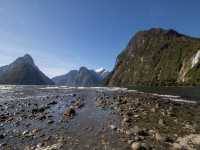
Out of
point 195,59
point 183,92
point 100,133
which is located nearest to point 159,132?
point 100,133

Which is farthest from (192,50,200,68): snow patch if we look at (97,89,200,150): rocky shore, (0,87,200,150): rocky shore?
(97,89,200,150): rocky shore

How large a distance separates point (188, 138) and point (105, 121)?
819 centimetres

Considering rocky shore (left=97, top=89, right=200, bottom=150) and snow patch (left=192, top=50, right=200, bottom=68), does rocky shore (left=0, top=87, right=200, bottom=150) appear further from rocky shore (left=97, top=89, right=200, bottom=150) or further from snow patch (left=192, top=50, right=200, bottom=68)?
snow patch (left=192, top=50, right=200, bottom=68)

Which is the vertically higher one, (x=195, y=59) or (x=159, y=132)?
(x=195, y=59)

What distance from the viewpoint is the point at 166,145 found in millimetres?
13797

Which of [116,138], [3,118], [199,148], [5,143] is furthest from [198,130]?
[3,118]

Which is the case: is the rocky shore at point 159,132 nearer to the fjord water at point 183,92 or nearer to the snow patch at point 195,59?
the fjord water at point 183,92

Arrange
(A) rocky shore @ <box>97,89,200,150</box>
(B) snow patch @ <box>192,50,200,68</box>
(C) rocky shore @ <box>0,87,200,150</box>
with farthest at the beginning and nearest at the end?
(B) snow patch @ <box>192,50,200,68</box>
(C) rocky shore @ <box>0,87,200,150</box>
(A) rocky shore @ <box>97,89,200,150</box>

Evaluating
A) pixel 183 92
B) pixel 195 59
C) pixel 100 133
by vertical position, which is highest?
pixel 195 59

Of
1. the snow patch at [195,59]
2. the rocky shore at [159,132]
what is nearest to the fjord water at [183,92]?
the rocky shore at [159,132]

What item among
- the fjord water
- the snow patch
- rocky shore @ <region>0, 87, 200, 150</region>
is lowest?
rocky shore @ <region>0, 87, 200, 150</region>

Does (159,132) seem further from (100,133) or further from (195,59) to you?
(195,59)

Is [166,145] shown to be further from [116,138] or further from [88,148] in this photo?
[88,148]

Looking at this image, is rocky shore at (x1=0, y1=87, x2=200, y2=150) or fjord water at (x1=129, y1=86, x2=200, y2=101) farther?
fjord water at (x1=129, y1=86, x2=200, y2=101)
